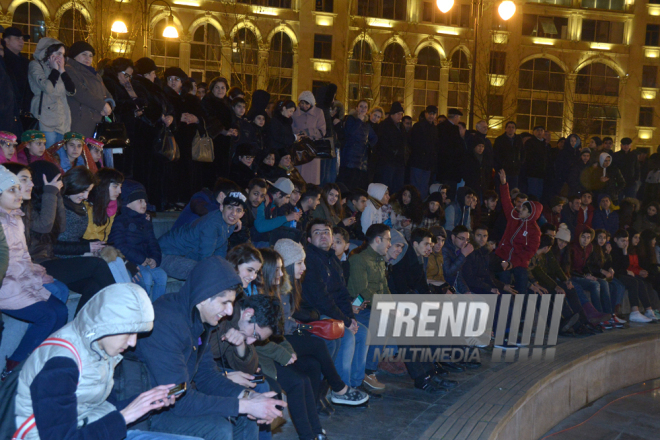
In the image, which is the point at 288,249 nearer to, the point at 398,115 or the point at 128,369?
the point at 128,369

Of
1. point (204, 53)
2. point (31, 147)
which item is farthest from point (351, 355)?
point (204, 53)

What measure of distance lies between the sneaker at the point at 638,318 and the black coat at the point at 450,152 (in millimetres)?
4176

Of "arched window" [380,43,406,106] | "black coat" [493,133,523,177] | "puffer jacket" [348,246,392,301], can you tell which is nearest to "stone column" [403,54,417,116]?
"arched window" [380,43,406,106]

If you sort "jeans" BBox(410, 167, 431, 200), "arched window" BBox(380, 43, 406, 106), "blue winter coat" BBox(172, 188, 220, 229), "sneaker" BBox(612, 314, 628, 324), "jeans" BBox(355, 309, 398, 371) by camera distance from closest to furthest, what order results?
1. "jeans" BBox(355, 309, 398, 371)
2. "blue winter coat" BBox(172, 188, 220, 229)
3. "sneaker" BBox(612, 314, 628, 324)
4. "jeans" BBox(410, 167, 431, 200)
5. "arched window" BBox(380, 43, 406, 106)

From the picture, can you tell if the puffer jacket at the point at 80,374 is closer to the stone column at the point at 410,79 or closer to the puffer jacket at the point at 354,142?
the puffer jacket at the point at 354,142

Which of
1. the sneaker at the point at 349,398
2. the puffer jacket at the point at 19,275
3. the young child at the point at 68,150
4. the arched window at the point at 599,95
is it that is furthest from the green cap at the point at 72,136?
the arched window at the point at 599,95

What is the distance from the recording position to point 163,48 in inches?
1502

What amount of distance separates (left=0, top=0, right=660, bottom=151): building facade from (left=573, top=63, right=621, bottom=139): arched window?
7cm

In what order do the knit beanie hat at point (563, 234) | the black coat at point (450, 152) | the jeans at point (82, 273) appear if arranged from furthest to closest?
the black coat at point (450, 152) < the knit beanie hat at point (563, 234) < the jeans at point (82, 273)

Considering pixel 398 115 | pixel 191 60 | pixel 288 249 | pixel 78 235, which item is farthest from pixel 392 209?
pixel 191 60

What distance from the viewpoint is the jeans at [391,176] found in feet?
39.5

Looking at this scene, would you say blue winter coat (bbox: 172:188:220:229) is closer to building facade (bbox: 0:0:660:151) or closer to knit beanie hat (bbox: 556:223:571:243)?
knit beanie hat (bbox: 556:223:571:243)

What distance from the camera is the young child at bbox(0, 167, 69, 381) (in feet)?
15.6

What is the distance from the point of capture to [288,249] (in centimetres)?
606
